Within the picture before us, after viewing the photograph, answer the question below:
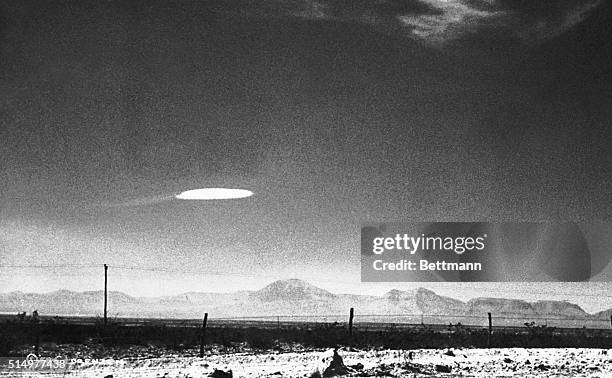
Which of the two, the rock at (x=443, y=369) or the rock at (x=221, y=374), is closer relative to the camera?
the rock at (x=221, y=374)

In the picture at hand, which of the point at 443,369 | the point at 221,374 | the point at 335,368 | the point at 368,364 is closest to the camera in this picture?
the point at 221,374

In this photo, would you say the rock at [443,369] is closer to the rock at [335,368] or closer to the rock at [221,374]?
the rock at [335,368]

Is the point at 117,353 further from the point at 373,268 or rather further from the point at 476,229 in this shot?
the point at 476,229

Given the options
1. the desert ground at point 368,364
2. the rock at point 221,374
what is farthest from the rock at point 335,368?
the rock at point 221,374

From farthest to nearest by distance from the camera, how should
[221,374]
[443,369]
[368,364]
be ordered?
[368,364] < [443,369] < [221,374]

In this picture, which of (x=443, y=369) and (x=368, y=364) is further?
(x=368, y=364)

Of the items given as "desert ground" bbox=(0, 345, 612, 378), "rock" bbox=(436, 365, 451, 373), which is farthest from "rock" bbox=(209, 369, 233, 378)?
"rock" bbox=(436, 365, 451, 373)

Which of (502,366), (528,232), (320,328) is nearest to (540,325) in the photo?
(320,328)

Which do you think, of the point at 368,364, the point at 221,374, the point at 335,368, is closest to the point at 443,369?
the point at 368,364

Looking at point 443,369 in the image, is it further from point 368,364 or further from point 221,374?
point 221,374
